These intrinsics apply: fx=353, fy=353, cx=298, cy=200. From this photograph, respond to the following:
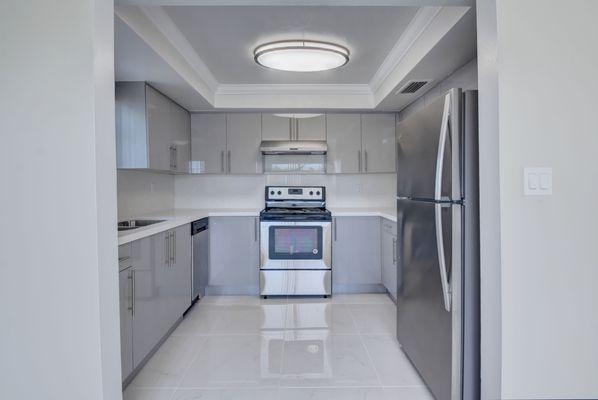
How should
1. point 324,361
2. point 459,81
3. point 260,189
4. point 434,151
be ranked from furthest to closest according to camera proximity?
point 260,189 < point 459,81 < point 324,361 < point 434,151

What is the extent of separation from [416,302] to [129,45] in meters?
2.33

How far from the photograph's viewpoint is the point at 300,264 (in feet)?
12.1

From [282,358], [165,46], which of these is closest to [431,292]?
[282,358]

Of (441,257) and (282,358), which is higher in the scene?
(441,257)

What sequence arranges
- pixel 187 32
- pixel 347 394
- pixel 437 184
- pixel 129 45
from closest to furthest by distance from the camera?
pixel 437 184
pixel 347 394
pixel 129 45
pixel 187 32

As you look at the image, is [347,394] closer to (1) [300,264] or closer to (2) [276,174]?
(1) [300,264]

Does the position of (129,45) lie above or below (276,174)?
above

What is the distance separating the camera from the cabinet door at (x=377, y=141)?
410cm

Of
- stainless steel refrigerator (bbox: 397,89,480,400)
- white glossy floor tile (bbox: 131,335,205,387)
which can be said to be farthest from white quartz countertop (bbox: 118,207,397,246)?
stainless steel refrigerator (bbox: 397,89,480,400)

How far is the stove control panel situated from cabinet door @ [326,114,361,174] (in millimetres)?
327

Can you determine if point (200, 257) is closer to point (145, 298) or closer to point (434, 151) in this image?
point (145, 298)

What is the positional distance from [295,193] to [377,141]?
45.0 inches

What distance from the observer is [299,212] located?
382cm

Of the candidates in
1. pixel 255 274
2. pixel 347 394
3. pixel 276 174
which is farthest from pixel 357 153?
pixel 347 394
